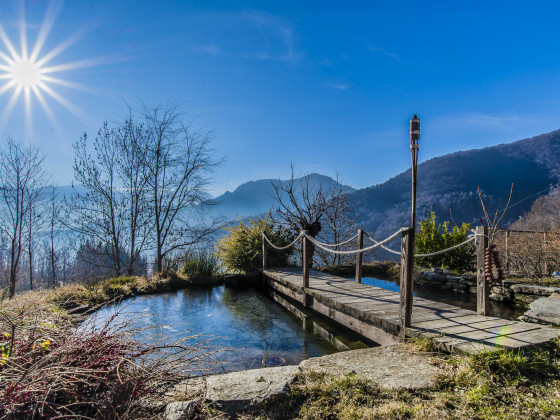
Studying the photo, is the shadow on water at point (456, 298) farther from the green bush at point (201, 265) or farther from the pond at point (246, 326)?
the green bush at point (201, 265)

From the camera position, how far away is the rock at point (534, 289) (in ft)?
18.3

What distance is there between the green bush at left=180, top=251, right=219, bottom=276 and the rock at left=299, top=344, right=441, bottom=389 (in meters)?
6.68

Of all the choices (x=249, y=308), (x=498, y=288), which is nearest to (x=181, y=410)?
(x=249, y=308)

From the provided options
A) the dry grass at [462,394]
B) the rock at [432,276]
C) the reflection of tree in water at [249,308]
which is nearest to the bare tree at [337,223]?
the rock at [432,276]

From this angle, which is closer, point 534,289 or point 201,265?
point 534,289

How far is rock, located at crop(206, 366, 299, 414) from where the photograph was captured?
2.06m

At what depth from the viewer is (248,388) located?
221cm

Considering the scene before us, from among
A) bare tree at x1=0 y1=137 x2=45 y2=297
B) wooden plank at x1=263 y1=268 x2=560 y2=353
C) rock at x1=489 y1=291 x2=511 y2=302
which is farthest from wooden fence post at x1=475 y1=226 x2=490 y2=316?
bare tree at x1=0 y1=137 x2=45 y2=297

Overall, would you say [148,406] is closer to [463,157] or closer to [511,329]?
[511,329]

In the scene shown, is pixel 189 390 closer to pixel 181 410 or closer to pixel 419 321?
pixel 181 410

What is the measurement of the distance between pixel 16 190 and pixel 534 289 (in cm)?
1434

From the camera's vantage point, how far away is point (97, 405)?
5.75 ft

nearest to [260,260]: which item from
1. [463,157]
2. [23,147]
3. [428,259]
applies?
[428,259]

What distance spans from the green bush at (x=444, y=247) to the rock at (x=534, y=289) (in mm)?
2339
